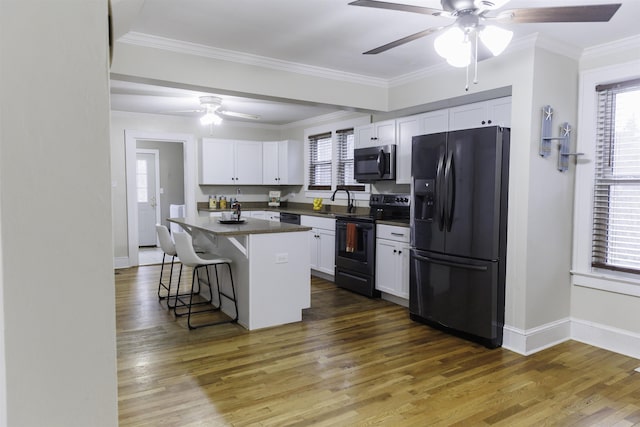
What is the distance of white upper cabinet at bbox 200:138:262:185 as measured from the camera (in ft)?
22.3

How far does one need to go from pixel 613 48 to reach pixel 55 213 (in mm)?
4046

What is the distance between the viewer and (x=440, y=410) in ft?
8.02

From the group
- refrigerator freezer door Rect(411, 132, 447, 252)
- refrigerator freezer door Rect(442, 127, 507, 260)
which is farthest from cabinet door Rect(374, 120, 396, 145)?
refrigerator freezer door Rect(442, 127, 507, 260)

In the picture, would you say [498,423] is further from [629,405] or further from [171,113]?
[171,113]

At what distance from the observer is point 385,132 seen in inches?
193

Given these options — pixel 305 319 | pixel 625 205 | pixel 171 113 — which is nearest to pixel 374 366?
pixel 305 319

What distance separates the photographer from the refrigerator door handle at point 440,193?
3.60 metres

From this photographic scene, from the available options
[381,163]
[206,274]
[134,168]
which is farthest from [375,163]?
[134,168]

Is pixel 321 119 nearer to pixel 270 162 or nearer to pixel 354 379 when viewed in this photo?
pixel 270 162

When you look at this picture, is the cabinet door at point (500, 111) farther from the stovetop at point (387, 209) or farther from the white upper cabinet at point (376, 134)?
the stovetop at point (387, 209)

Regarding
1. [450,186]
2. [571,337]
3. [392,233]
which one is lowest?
[571,337]

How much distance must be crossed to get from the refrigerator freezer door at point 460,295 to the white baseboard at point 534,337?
0.24ft

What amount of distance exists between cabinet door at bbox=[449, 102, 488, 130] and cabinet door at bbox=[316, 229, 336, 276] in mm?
2039

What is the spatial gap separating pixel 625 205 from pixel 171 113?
5.66m
